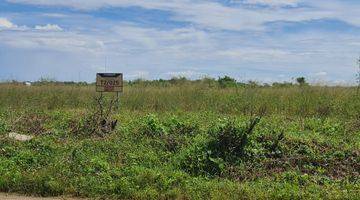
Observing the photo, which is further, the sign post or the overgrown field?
the sign post

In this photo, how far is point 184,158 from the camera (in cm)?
816

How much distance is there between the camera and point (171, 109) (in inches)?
565

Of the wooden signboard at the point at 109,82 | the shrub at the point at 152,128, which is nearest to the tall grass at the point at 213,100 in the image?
the wooden signboard at the point at 109,82

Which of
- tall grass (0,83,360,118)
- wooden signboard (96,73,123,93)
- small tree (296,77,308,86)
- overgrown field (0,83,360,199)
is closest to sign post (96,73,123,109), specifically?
wooden signboard (96,73,123,93)

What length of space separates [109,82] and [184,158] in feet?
16.9

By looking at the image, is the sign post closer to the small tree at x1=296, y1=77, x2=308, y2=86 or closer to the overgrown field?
the overgrown field

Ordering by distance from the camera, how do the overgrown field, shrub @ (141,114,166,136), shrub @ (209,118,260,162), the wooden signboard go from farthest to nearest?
the wooden signboard
shrub @ (141,114,166,136)
shrub @ (209,118,260,162)
the overgrown field

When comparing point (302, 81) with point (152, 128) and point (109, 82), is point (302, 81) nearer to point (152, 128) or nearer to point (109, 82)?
point (109, 82)

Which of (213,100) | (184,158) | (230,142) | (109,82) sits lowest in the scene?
(184,158)

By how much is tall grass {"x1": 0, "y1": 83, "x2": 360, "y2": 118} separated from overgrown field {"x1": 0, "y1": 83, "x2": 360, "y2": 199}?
4.18 feet

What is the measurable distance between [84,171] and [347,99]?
877 centimetres

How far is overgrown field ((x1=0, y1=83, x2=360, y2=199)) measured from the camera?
274 inches

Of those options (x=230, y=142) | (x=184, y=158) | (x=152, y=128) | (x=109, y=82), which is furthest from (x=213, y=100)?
(x=184, y=158)

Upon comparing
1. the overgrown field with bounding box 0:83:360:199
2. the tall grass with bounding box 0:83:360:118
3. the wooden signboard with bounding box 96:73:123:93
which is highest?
the wooden signboard with bounding box 96:73:123:93
